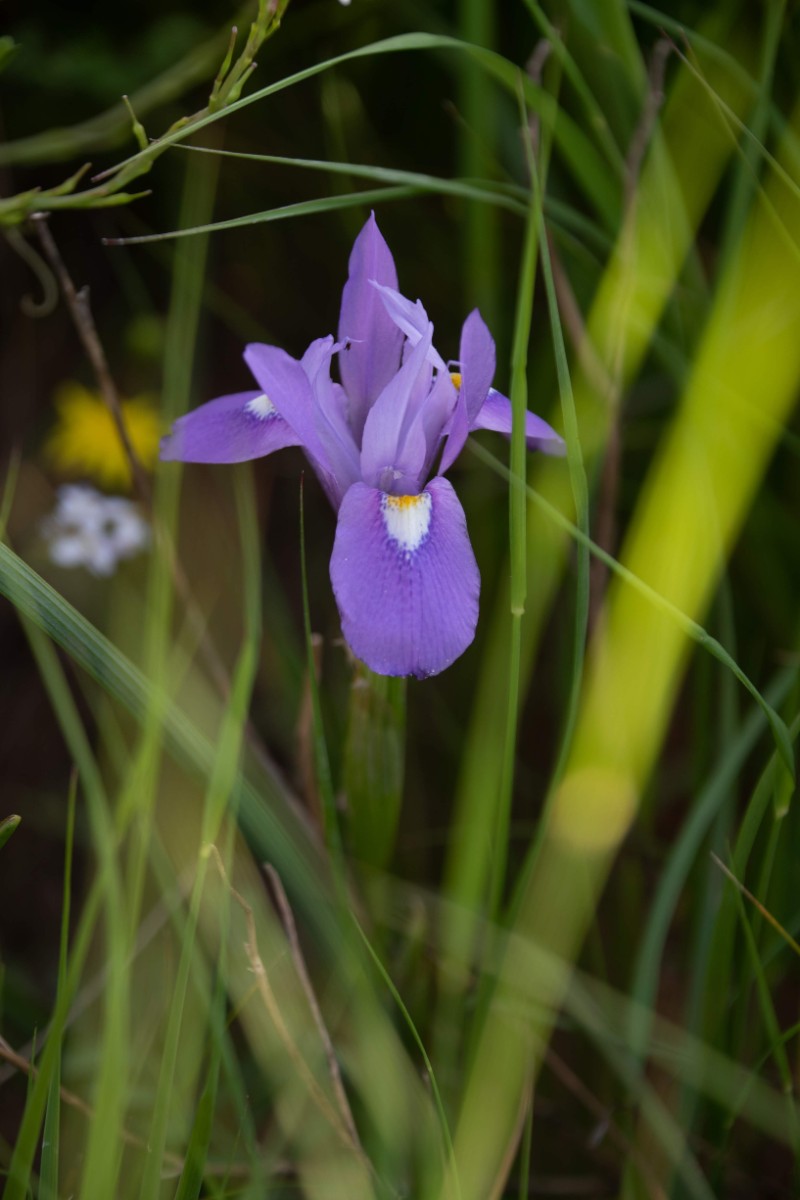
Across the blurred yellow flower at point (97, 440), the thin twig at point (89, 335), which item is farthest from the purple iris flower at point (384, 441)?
the blurred yellow flower at point (97, 440)

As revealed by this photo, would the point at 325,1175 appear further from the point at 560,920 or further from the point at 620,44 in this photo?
the point at 620,44

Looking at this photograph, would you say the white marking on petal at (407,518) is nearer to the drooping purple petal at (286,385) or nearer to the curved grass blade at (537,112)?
the drooping purple petal at (286,385)

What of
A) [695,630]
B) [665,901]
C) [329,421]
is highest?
[329,421]

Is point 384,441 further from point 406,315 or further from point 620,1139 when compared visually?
point 620,1139

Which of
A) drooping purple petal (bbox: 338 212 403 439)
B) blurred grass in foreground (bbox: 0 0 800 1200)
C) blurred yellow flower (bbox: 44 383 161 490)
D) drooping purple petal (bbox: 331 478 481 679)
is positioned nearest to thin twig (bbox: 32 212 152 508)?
blurred grass in foreground (bbox: 0 0 800 1200)

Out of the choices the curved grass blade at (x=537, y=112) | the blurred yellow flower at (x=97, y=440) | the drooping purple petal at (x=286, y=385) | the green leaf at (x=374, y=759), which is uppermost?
the curved grass blade at (x=537, y=112)

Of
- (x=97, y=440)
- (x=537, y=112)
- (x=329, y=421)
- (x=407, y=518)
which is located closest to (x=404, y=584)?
(x=407, y=518)

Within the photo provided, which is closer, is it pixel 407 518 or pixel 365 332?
pixel 407 518
